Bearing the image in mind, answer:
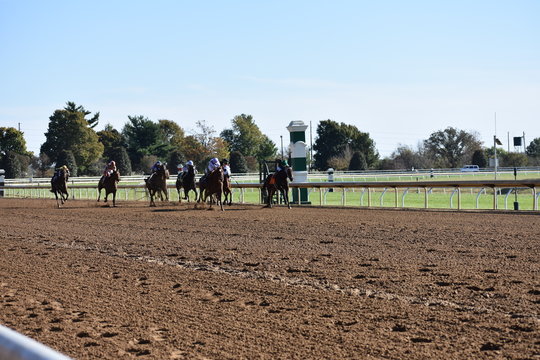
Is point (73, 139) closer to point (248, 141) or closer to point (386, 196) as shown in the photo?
point (248, 141)

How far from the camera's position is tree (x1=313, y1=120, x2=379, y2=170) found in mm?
69438

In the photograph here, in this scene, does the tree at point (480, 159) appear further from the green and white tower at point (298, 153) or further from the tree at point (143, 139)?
the green and white tower at point (298, 153)

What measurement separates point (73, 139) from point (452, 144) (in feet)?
129

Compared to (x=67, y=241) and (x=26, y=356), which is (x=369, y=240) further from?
(x=26, y=356)

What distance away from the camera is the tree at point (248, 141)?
247 feet

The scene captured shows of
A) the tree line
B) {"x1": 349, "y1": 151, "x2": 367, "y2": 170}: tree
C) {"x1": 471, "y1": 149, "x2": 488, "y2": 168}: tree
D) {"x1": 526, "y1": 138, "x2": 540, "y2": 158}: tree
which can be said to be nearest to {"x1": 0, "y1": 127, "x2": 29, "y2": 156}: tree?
the tree line

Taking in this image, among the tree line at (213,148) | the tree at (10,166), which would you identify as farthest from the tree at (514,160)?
the tree at (10,166)

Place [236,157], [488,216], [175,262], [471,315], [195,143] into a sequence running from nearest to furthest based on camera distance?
[471,315], [175,262], [488,216], [236,157], [195,143]

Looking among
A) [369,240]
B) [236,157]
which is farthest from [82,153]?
[369,240]

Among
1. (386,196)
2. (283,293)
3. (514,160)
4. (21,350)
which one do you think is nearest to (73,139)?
(514,160)

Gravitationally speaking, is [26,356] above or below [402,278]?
above

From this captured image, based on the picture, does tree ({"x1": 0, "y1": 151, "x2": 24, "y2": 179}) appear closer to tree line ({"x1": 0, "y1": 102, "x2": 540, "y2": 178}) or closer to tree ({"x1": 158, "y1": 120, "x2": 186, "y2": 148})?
tree line ({"x1": 0, "y1": 102, "x2": 540, "y2": 178})

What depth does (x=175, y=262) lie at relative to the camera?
343 inches

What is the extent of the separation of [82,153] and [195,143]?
1123cm
